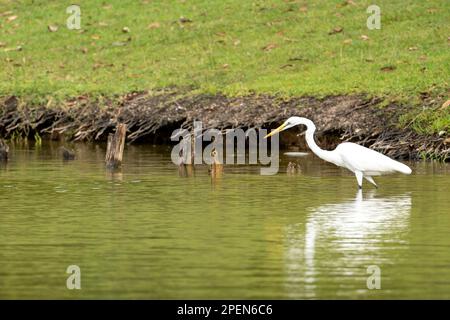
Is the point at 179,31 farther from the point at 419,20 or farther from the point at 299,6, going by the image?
the point at 419,20

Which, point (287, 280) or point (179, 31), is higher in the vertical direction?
point (179, 31)

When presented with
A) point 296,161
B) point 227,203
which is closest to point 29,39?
point 296,161

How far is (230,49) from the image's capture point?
127 ft

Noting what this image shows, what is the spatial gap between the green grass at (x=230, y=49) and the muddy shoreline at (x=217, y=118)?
0.74m

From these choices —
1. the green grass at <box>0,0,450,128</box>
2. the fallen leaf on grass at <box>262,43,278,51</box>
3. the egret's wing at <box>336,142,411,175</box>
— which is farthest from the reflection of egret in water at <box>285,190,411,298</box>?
the fallen leaf on grass at <box>262,43,278,51</box>

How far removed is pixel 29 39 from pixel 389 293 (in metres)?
30.5

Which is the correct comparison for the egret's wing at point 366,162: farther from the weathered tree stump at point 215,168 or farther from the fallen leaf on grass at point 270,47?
the fallen leaf on grass at point 270,47

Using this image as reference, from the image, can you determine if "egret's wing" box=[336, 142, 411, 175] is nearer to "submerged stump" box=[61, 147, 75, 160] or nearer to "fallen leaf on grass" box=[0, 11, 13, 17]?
"submerged stump" box=[61, 147, 75, 160]

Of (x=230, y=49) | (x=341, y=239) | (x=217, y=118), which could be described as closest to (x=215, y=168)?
(x=217, y=118)

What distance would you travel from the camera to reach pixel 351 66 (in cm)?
3516

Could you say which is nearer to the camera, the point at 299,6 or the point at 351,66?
the point at 351,66

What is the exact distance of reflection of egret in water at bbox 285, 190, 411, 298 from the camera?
47.5 feet

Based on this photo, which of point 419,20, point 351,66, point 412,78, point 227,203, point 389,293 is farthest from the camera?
point 419,20

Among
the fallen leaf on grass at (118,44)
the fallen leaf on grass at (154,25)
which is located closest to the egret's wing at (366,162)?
the fallen leaf on grass at (118,44)
